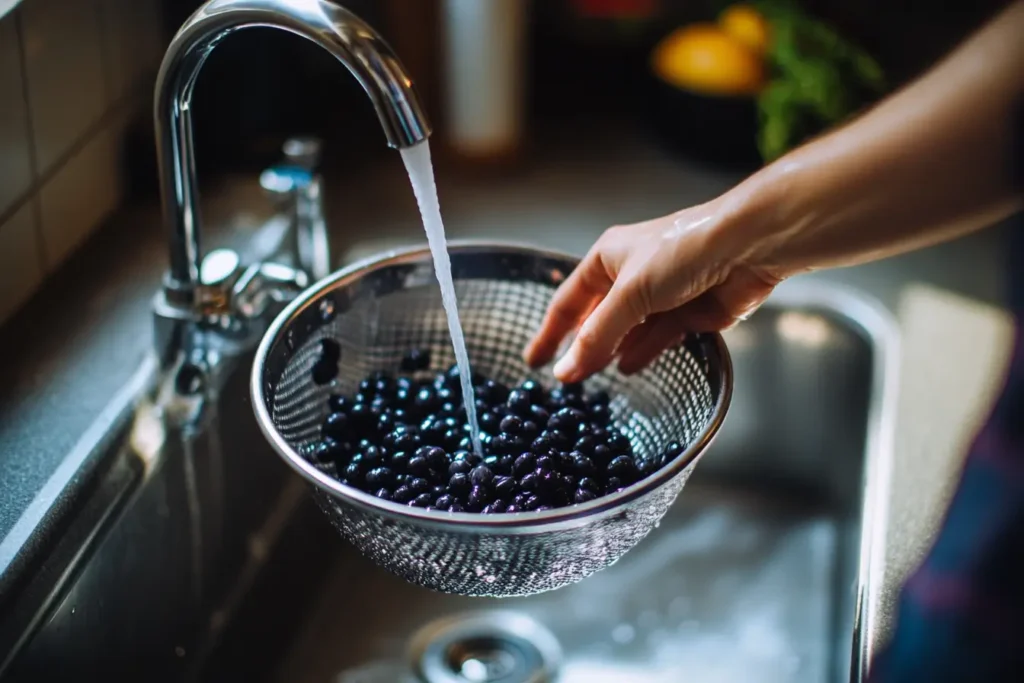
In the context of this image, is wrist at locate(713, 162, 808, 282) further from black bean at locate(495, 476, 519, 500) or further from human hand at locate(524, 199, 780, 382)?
black bean at locate(495, 476, 519, 500)

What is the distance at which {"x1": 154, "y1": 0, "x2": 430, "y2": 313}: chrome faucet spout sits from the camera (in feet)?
1.95

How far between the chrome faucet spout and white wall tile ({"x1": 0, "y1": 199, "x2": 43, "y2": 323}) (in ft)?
0.41

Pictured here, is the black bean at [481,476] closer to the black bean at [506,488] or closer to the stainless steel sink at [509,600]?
the black bean at [506,488]

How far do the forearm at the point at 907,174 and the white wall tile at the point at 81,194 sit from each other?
0.54 m

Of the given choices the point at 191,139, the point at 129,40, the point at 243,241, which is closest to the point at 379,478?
the point at 191,139

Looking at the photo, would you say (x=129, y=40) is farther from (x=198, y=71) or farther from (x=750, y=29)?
(x=750, y=29)

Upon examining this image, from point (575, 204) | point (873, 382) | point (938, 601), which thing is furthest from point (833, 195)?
point (575, 204)

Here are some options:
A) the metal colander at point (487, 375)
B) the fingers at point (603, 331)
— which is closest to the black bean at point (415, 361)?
the metal colander at point (487, 375)

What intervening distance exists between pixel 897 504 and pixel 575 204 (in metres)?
0.51

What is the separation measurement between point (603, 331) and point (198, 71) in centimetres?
30

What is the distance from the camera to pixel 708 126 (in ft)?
3.98

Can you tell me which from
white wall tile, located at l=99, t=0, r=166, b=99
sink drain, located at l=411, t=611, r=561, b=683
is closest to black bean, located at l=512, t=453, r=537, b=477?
sink drain, located at l=411, t=611, r=561, b=683

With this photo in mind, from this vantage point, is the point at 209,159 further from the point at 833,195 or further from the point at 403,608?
the point at 833,195

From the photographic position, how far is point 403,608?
909mm
